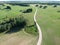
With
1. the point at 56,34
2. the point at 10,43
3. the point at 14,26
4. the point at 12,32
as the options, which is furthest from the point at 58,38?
the point at 14,26

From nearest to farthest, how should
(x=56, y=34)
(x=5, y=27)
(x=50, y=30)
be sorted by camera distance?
(x=56, y=34) < (x=50, y=30) < (x=5, y=27)

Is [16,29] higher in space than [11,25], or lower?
lower

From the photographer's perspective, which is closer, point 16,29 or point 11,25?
point 16,29

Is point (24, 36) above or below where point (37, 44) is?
below

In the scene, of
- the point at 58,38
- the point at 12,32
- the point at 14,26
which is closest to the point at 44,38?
the point at 58,38

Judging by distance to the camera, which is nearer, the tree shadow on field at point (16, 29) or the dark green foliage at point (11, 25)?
the tree shadow on field at point (16, 29)

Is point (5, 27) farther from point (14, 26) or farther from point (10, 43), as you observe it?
point (10, 43)

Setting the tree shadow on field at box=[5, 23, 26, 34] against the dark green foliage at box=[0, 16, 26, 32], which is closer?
the tree shadow on field at box=[5, 23, 26, 34]

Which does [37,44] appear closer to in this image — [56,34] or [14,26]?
[56,34]

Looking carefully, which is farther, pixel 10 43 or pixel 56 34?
pixel 56 34

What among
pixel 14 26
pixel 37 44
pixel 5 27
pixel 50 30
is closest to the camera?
pixel 37 44
